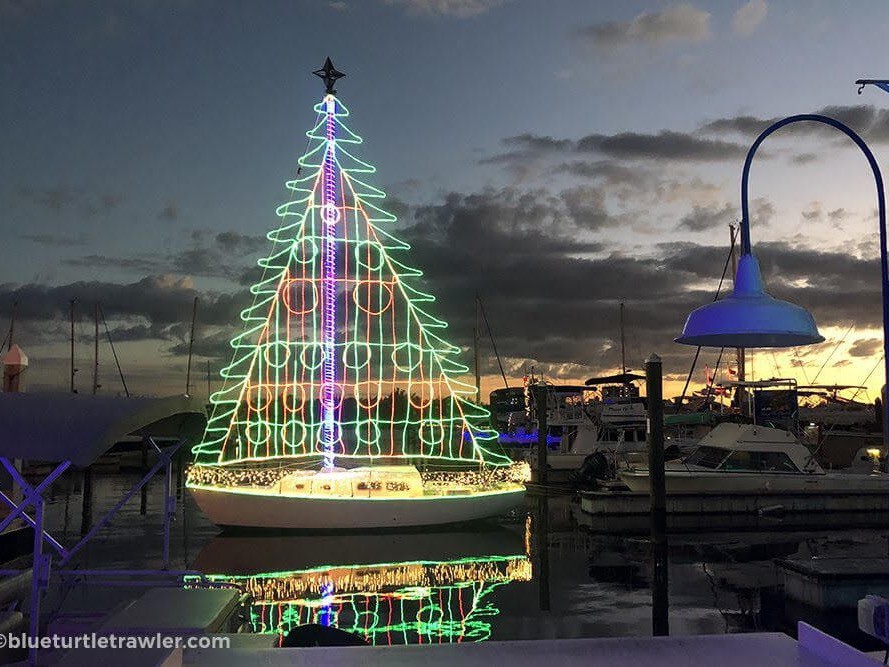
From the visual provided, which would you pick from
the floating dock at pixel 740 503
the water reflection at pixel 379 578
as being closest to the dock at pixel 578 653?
the water reflection at pixel 379 578

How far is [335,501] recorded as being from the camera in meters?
23.2

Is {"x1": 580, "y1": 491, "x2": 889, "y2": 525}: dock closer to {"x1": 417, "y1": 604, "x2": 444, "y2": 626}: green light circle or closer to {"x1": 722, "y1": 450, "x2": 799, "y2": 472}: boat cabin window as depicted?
{"x1": 722, "y1": 450, "x2": 799, "y2": 472}: boat cabin window

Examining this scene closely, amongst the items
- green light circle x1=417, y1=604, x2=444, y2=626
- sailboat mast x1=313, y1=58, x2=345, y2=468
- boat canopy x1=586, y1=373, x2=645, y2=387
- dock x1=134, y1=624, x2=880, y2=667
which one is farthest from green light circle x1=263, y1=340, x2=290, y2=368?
boat canopy x1=586, y1=373, x2=645, y2=387

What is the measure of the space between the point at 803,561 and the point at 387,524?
12359 millimetres

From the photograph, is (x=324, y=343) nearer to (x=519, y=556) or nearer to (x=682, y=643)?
(x=519, y=556)

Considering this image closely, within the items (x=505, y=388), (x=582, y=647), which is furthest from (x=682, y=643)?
(x=505, y=388)

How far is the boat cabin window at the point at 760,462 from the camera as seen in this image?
1136 inches

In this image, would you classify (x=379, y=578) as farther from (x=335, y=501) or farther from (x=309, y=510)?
(x=309, y=510)

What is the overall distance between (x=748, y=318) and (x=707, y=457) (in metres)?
26.2

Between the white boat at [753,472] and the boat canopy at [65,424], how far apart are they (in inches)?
864

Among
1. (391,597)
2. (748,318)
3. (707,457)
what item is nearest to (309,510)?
(391,597)

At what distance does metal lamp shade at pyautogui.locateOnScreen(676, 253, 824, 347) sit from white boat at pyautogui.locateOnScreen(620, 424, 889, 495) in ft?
77.8

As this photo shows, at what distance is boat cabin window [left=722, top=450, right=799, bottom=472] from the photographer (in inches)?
1136

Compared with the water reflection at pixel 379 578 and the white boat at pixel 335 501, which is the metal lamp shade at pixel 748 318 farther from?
the white boat at pixel 335 501
